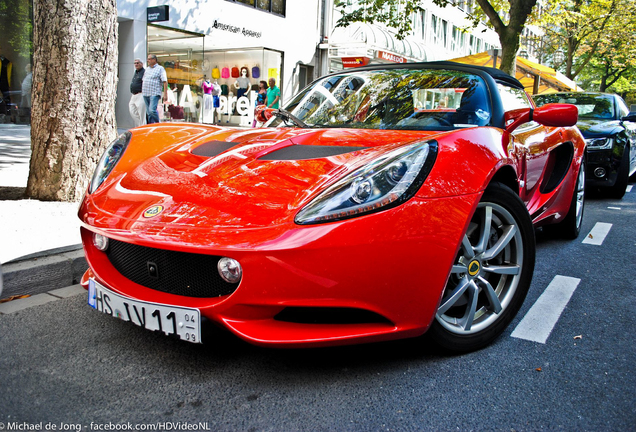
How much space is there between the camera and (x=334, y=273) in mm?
1829

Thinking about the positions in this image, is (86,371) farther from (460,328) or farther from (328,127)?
(328,127)

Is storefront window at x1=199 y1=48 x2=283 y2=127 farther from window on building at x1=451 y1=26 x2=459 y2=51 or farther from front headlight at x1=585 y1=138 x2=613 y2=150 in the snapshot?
window on building at x1=451 y1=26 x2=459 y2=51

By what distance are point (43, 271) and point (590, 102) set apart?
781cm

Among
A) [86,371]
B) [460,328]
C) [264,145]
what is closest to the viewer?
[86,371]

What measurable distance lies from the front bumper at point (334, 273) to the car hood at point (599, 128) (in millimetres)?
5967

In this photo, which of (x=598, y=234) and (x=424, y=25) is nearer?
(x=598, y=234)

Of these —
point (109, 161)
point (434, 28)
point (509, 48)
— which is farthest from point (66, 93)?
point (434, 28)

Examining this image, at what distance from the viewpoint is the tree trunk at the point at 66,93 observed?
4426 mm

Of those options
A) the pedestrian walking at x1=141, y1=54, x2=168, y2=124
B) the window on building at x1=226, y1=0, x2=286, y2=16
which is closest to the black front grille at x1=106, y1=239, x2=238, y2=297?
the pedestrian walking at x1=141, y1=54, x2=168, y2=124

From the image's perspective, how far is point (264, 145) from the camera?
100.0 inches

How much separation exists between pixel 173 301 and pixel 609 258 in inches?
137

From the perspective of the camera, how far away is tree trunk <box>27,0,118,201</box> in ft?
14.5

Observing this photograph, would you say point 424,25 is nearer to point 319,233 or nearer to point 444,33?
point 444,33

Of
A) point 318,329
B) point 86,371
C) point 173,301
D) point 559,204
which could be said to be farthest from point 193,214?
point 559,204
